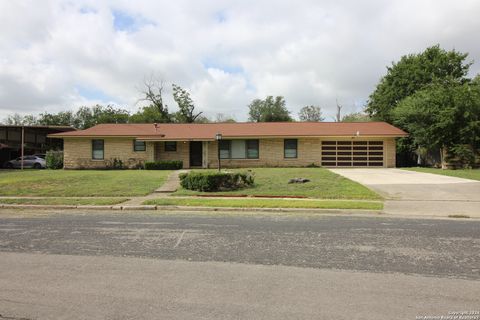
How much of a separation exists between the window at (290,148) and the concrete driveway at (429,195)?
11.1 meters

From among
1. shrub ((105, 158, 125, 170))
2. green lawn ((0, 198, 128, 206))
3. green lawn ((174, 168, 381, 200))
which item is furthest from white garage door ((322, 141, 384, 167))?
green lawn ((0, 198, 128, 206))

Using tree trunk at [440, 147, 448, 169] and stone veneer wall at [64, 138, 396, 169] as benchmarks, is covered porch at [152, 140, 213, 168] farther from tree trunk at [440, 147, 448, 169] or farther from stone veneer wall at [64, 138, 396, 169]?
tree trunk at [440, 147, 448, 169]

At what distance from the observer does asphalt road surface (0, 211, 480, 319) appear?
4.38 metres

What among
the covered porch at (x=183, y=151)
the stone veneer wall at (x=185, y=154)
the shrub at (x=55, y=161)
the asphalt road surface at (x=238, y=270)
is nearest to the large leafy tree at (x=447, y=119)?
the stone veneer wall at (x=185, y=154)

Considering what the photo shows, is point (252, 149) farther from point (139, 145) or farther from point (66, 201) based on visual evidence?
point (66, 201)

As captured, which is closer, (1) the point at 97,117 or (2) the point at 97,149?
(2) the point at 97,149

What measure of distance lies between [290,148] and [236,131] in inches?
179

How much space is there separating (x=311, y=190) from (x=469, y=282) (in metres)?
11.3

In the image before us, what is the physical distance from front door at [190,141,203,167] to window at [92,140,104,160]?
23.4ft

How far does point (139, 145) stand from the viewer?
3153cm

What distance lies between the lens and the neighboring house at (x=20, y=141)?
41.0 m

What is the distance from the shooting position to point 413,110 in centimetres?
2978

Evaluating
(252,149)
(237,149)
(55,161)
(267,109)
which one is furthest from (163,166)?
(267,109)

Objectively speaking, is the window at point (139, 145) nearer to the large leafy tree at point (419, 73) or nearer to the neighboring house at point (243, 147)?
the neighboring house at point (243, 147)
